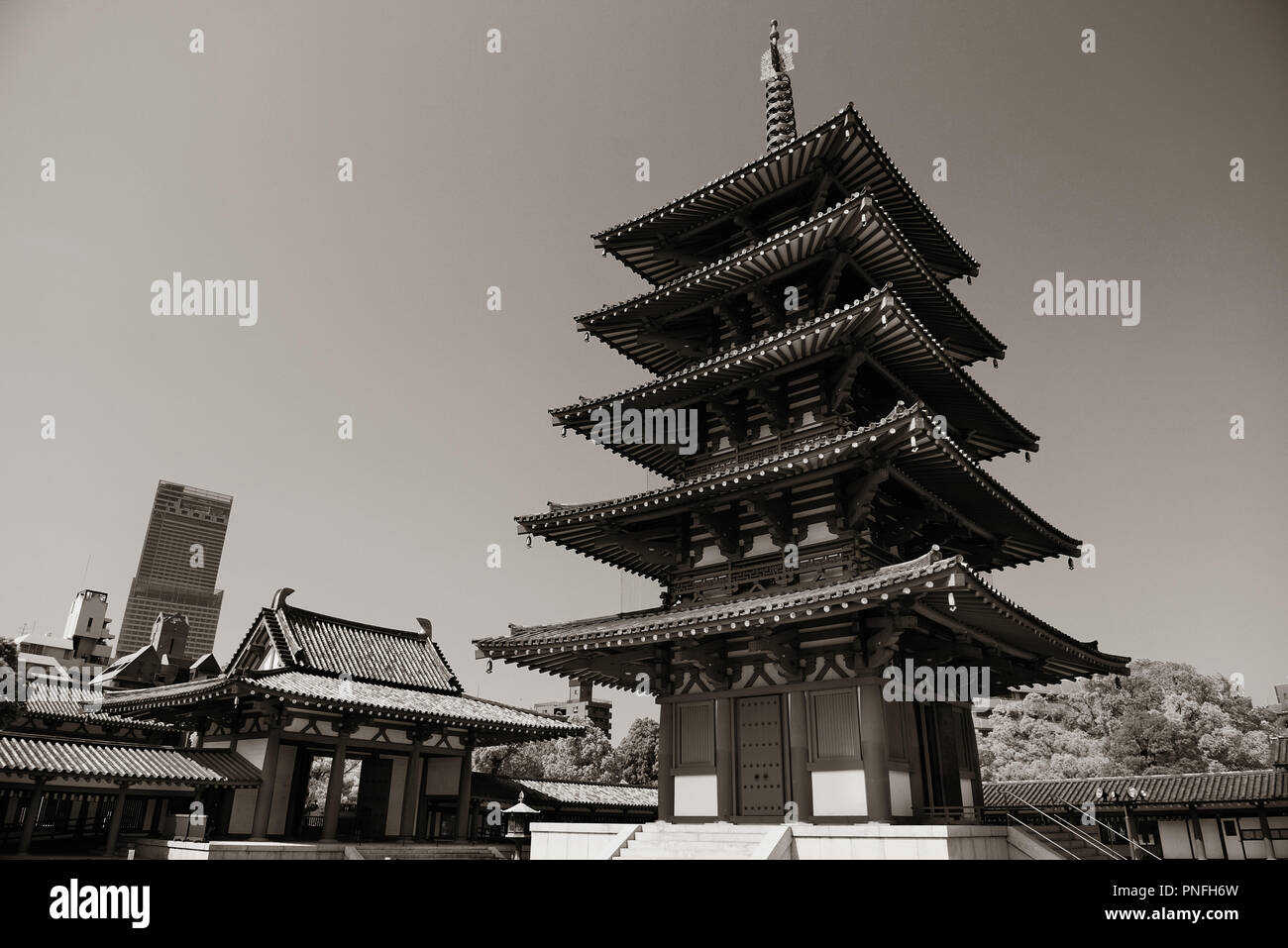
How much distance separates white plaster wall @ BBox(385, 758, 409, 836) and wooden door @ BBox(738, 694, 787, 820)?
49.1ft

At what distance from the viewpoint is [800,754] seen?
14.8 m

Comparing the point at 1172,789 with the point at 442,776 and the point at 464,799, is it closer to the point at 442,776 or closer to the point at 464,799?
the point at 464,799

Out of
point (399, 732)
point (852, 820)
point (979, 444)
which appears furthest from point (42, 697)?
point (979, 444)

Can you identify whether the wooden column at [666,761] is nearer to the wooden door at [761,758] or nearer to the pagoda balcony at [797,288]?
the wooden door at [761,758]

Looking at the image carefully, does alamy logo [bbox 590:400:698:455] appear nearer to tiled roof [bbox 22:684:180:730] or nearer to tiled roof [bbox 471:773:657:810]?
tiled roof [bbox 471:773:657:810]

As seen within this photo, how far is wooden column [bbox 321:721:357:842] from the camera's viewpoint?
22797mm

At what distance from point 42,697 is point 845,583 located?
39.6 meters

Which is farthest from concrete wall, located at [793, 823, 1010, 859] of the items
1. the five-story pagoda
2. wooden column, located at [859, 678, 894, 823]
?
the five-story pagoda

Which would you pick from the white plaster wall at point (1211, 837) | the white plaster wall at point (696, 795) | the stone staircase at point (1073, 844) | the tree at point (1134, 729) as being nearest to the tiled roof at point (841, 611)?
the white plaster wall at point (696, 795)
